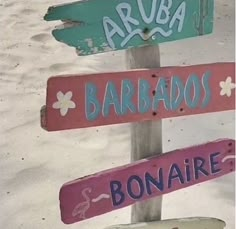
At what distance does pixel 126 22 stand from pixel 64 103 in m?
0.26

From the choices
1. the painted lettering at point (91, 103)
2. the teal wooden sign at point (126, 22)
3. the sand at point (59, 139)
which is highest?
the teal wooden sign at point (126, 22)

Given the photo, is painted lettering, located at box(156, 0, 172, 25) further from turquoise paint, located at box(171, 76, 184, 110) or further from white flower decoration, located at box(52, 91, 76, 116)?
white flower decoration, located at box(52, 91, 76, 116)

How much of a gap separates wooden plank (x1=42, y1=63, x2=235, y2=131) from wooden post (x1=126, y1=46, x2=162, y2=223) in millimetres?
74

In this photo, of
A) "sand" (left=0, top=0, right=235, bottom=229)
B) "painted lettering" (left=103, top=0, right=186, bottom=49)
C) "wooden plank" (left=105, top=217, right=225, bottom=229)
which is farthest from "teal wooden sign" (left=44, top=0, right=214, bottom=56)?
"sand" (left=0, top=0, right=235, bottom=229)

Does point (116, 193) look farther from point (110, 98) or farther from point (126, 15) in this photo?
point (126, 15)

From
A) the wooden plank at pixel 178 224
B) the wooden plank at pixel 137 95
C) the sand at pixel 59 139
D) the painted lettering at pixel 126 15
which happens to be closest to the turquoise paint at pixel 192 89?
the wooden plank at pixel 137 95

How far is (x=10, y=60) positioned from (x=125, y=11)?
8.00 feet

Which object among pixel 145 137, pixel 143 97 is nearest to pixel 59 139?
pixel 145 137

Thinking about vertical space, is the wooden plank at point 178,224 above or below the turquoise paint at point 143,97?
below

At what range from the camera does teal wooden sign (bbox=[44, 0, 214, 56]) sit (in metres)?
1.47

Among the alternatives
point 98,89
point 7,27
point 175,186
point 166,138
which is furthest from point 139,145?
point 7,27

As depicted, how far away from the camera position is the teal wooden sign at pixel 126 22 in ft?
4.83

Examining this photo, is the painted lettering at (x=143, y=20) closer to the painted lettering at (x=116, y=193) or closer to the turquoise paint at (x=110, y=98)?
the turquoise paint at (x=110, y=98)

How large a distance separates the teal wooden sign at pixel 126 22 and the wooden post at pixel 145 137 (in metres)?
0.06
